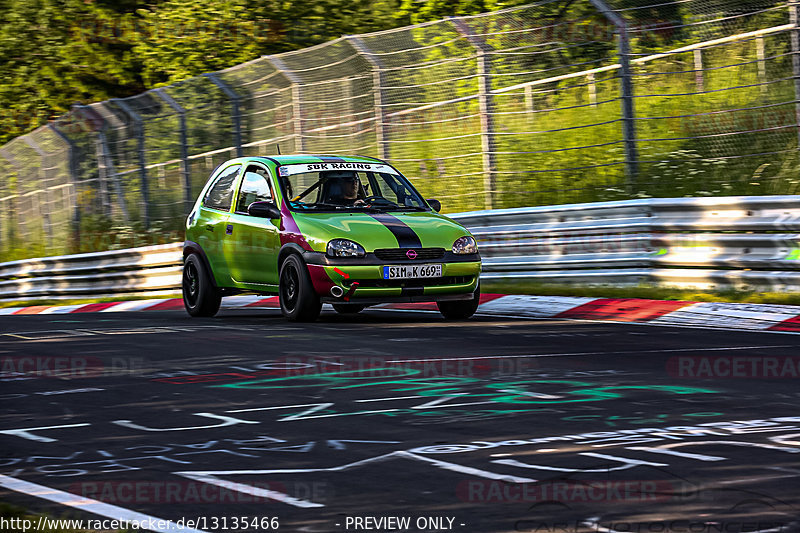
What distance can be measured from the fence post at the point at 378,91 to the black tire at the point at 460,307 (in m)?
5.70

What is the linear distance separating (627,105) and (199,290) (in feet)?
16.9

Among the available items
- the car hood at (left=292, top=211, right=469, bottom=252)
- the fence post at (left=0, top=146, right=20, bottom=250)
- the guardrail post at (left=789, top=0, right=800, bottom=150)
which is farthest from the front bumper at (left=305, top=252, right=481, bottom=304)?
the fence post at (left=0, top=146, right=20, bottom=250)

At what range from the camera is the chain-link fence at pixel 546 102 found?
1494 centimetres

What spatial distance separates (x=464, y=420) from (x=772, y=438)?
1503 millimetres

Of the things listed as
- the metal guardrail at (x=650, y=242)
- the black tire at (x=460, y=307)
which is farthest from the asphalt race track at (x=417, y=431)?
the metal guardrail at (x=650, y=242)

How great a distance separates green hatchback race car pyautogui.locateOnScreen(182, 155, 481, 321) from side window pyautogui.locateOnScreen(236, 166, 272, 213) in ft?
0.04

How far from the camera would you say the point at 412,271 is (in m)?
12.1

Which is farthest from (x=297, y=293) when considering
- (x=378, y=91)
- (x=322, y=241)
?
(x=378, y=91)

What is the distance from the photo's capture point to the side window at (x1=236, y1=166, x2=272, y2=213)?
44.4 ft

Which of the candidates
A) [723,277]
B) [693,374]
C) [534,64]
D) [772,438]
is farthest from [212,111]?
[772,438]

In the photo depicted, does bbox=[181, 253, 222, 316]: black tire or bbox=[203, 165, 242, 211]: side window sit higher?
bbox=[203, 165, 242, 211]: side window

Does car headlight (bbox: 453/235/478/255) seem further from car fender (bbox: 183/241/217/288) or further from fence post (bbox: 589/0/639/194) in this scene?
car fender (bbox: 183/241/217/288)

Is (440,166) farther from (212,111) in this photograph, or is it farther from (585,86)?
(212,111)

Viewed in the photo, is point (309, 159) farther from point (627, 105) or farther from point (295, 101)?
point (295, 101)
